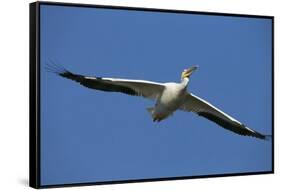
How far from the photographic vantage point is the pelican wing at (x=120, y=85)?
16.8 feet

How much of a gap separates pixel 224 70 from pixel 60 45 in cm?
138

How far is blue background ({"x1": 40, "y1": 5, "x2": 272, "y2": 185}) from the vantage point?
5.08 meters

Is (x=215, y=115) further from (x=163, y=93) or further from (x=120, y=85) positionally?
(x=120, y=85)

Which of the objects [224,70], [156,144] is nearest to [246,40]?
[224,70]

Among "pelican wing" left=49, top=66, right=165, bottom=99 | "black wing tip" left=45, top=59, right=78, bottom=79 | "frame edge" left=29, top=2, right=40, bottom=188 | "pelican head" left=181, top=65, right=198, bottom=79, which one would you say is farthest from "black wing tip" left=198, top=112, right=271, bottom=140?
"frame edge" left=29, top=2, right=40, bottom=188

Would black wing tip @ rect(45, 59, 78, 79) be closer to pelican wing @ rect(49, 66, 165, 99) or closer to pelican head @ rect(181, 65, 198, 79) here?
pelican wing @ rect(49, 66, 165, 99)

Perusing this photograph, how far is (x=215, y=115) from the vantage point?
572cm

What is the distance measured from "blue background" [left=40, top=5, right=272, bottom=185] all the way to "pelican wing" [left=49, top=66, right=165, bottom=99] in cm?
4

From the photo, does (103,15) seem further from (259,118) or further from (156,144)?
(259,118)

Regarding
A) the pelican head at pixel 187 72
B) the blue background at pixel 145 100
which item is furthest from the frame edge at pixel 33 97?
the pelican head at pixel 187 72

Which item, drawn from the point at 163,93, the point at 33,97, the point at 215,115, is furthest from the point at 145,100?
the point at 33,97

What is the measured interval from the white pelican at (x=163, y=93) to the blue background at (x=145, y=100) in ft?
0.14

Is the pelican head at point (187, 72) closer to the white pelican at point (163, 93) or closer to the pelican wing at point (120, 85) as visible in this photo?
the white pelican at point (163, 93)

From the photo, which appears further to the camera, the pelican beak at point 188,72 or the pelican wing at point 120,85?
the pelican beak at point 188,72
